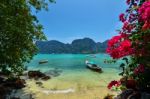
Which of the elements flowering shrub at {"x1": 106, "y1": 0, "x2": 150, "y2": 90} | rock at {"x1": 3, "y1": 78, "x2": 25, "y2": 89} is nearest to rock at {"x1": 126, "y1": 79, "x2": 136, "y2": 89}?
flowering shrub at {"x1": 106, "y1": 0, "x2": 150, "y2": 90}

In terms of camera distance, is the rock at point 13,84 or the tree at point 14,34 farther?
the rock at point 13,84

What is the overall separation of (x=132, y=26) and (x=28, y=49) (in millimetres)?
8709

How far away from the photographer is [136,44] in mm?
9742

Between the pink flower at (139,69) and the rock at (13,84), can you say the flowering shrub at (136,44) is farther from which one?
the rock at (13,84)

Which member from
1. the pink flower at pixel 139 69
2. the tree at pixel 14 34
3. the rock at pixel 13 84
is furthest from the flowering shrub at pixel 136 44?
the rock at pixel 13 84

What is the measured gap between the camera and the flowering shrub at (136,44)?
9.34m

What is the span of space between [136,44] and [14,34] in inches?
318

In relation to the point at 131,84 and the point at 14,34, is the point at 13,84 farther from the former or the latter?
the point at 131,84

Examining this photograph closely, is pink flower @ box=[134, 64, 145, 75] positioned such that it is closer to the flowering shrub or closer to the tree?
the flowering shrub

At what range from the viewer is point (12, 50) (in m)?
15.7

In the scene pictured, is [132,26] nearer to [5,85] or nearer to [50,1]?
[50,1]

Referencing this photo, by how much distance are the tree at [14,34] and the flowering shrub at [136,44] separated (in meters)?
6.27

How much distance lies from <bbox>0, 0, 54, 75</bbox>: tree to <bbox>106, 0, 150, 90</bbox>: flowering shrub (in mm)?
6273

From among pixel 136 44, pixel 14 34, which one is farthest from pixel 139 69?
pixel 14 34
